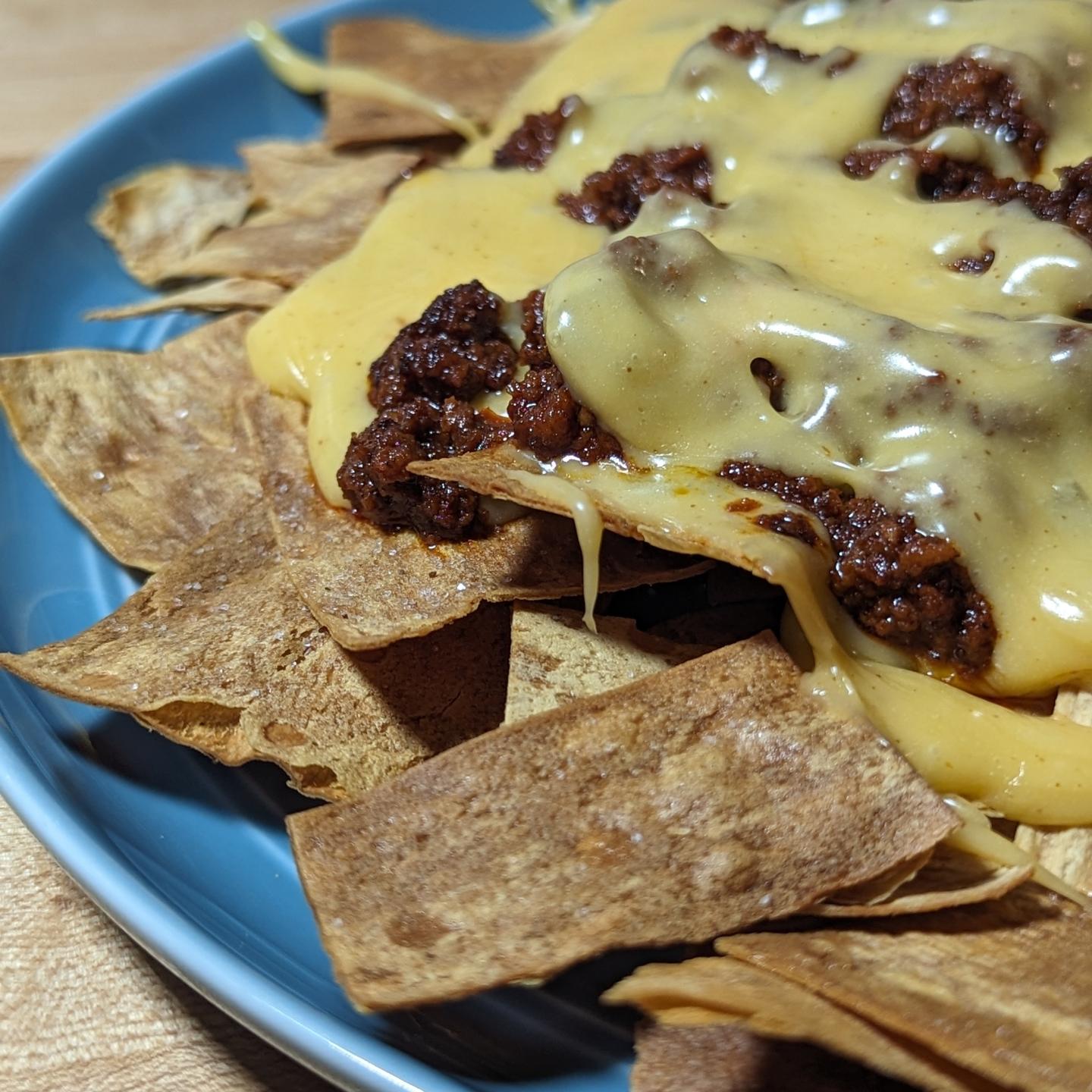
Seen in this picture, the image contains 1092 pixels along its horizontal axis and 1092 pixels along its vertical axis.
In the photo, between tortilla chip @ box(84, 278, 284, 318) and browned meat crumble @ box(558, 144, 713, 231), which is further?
tortilla chip @ box(84, 278, 284, 318)

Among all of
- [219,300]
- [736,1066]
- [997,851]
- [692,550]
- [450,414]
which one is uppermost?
[219,300]

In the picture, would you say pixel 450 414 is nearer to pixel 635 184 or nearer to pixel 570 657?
pixel 570 657

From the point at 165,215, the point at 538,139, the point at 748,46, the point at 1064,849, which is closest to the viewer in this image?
the point at 1064,849

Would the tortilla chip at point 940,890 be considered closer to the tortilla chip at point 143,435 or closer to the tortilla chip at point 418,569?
the tortilla chip at point 418,569

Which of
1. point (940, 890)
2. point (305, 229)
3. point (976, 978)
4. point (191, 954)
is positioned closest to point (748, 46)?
point (305, 229)

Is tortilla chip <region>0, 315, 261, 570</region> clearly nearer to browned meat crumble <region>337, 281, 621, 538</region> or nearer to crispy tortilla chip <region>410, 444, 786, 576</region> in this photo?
browned meat crumble <region>337, 281, 621, 538</region>

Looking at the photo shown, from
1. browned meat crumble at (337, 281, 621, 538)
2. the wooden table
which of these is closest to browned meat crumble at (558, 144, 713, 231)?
browned meat crumble at (337, 281, 621, 538)
